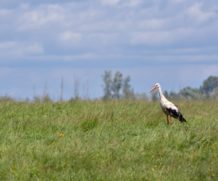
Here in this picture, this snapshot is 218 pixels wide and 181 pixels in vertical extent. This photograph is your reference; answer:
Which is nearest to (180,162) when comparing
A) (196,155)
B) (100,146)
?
(196,155)

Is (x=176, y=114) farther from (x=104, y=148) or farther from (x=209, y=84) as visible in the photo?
(x=209, y=84)

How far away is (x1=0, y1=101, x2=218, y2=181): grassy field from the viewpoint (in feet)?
38.4

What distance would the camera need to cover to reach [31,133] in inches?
565

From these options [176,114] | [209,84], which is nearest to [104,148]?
[176,114]

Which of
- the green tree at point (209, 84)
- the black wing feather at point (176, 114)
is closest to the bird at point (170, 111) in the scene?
the black wing feather at point (176, 114)

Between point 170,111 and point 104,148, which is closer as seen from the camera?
point 104,148

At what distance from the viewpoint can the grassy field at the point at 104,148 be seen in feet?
38.4

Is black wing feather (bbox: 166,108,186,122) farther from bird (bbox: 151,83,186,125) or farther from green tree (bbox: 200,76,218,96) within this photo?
green tree (bbox: 200,76,218,96)

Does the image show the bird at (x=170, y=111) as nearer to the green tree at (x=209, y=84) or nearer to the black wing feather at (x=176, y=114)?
the black wing feather at (x=176, y=114)

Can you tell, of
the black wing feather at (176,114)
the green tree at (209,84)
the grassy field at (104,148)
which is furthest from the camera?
the green tree at (209,84)

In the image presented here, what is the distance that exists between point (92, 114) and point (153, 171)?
465cm

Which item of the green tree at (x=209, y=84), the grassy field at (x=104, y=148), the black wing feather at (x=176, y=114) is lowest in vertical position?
the grassy field at (x=104, y=148)

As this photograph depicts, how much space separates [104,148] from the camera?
1274 cm

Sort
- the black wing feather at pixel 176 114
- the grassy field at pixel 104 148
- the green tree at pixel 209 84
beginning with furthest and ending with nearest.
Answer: the green tree at pixel 209 84 → the black wing feather at pixel 176 114 → the grassy field at pixel 104 148
